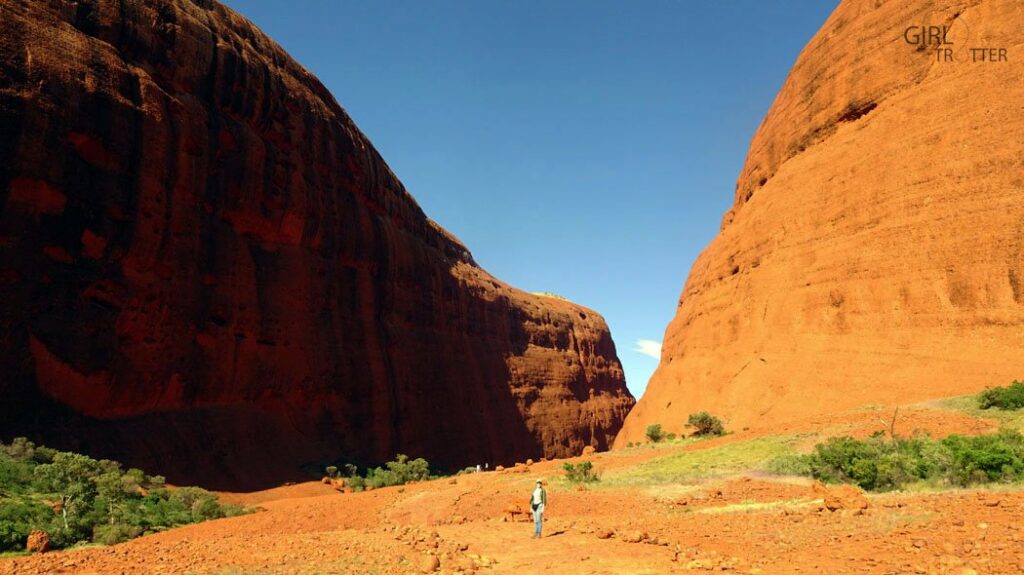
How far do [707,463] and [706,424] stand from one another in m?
10.1

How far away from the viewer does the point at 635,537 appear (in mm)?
9227

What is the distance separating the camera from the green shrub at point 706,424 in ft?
85.1

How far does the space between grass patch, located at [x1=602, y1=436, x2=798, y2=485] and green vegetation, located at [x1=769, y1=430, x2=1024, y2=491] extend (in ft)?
5.06

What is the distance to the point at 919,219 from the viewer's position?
23375 mm

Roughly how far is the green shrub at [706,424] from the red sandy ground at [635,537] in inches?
438

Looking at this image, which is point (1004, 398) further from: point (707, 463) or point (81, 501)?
point (81, 501)

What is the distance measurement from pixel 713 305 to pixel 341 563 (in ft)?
101

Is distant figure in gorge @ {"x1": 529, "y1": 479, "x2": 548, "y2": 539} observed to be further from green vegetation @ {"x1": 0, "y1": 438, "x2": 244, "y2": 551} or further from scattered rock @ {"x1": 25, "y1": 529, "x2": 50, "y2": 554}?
scattered rock @ {"x1": 25, "y1": 529, "x2": 50, "y2": 554}

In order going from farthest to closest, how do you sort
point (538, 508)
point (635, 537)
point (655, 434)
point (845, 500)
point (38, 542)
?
point (655, 434), point (538, 508), point (38, 542), point (845, 500), point (635, 537)

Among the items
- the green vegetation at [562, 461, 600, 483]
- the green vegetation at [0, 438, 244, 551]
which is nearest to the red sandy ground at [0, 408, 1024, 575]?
the green vegetation at [0, 438, 244, 551]

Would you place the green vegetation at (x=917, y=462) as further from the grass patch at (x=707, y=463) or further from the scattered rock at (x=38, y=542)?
the scattered rock at (x=38, y=542)

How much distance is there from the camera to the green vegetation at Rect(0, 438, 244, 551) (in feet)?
36.9

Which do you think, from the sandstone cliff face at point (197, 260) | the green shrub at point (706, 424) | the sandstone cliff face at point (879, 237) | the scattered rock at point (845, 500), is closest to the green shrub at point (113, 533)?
the sandstone cliff face at point (197, 260)

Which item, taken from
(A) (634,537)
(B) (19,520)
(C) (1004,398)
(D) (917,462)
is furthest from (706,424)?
(B) (19,520)
